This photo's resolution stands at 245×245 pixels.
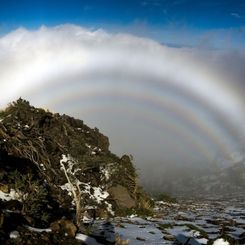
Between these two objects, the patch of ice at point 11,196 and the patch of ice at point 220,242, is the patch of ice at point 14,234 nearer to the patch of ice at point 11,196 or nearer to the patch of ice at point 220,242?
the patch of ice at point 11,196

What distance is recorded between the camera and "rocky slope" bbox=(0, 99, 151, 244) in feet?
111

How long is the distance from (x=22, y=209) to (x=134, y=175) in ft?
99.9

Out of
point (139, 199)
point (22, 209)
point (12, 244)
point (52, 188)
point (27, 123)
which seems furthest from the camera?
point (139, 199)

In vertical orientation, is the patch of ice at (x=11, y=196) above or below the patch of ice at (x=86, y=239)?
above

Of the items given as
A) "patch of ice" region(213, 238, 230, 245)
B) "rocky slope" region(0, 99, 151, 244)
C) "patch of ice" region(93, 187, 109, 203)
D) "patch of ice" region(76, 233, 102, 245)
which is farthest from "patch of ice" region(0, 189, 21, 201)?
"patch of ice" region(93, 187, 109, 203)

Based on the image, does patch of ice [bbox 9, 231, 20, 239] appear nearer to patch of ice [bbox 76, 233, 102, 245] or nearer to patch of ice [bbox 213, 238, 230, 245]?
patch of ice [bbox 76, 233, 102, 245]

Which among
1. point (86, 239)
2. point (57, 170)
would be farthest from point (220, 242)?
point (57, 170)

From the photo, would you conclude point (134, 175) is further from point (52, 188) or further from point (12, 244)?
point (12, 244)

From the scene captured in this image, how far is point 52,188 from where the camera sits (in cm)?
4300

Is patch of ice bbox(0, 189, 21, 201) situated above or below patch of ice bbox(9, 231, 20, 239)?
above

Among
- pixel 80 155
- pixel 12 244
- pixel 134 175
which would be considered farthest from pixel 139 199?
pixel 12 244

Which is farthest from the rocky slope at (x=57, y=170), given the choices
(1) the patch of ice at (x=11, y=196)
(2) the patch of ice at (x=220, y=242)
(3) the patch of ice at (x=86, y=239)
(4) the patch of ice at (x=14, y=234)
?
(2) the patch of ice at (x=220, y=242)

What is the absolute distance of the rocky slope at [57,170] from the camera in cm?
3381

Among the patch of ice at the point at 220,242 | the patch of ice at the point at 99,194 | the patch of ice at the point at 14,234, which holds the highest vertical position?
the patch of ice at the point at 99,194
